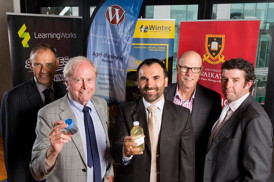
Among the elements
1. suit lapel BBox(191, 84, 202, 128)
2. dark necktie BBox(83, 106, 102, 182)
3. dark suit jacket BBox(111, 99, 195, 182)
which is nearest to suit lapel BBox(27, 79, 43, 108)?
dark necktie BBox(83, 106, 102, 182)

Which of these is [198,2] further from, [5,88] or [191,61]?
[5,88]

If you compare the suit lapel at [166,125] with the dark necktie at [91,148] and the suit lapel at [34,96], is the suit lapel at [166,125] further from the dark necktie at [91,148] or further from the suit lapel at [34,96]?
the suit lapel at [34,96]

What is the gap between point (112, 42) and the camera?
146 inches

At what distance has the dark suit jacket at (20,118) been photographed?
250cm

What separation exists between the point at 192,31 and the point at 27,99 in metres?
2.48

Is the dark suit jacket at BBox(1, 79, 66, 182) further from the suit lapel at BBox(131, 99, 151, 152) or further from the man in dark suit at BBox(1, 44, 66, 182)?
the suit lapel at BBox(131, 99, 151, 152)

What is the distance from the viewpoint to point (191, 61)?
262 centimetres

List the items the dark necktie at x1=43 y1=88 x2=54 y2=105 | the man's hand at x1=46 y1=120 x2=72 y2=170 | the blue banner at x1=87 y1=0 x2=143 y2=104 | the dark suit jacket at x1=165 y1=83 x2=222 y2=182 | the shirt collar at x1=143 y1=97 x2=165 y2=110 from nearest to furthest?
the man's hand at x1=46 y1=120 x2=72 y2=170 → the shirt collar at x1=143 y1=97 x2=165 y2=110 → the dark suit jacket at x1=165 y1=83 x2=222 y2=182 → the dark necktie at x1=43 y1=88 x2=54 y2=105 → the blue banner at x1=87 y1=0 x2=143 y2=104

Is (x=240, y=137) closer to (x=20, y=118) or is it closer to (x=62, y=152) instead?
(x=62, y=152)

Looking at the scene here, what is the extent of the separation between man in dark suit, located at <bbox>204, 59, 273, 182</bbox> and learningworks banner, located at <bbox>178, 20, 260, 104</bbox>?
1442 mm

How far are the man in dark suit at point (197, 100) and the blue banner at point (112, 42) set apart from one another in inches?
46.2

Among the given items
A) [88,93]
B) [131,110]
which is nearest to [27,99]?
[88,93]

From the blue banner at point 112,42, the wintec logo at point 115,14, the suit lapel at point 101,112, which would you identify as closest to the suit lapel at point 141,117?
the suit lapel at point 101,112

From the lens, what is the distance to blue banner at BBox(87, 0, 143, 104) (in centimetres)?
350
